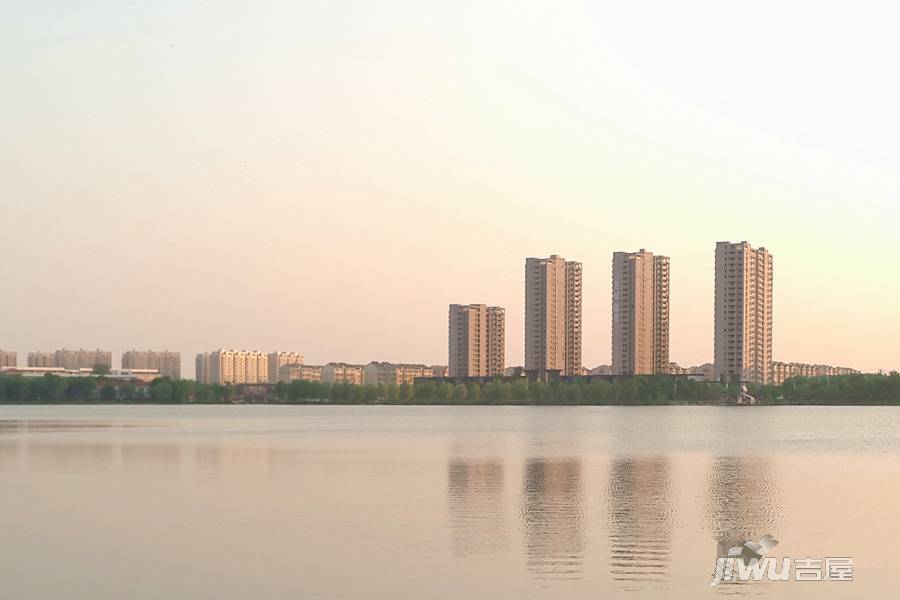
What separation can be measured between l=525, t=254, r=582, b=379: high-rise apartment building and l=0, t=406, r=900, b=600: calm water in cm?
13447

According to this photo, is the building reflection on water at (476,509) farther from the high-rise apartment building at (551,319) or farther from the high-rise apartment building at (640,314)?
the high-rise apartment building at (551,319)

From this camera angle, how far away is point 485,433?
73.8 meters

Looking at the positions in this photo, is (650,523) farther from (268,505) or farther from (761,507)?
(268,505)

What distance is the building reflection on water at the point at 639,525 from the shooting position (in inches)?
719

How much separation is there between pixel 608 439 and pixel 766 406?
102383 millimetres

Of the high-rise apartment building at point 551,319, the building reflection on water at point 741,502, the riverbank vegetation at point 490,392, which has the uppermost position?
the high-rise apartment building at point 551,319

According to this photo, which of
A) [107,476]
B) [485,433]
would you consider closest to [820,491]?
[107,476]

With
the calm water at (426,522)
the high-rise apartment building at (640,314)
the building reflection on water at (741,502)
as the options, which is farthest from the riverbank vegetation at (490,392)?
the building reflection on water at (741,502)

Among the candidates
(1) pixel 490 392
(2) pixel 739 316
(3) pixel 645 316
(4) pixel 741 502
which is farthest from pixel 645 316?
(4) pixel 741 502

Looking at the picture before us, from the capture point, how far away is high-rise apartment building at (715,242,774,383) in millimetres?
172875

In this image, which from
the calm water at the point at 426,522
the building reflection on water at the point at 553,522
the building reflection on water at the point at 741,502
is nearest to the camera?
the calm water at the point at 426,522

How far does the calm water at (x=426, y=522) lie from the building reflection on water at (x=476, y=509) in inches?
3.6
